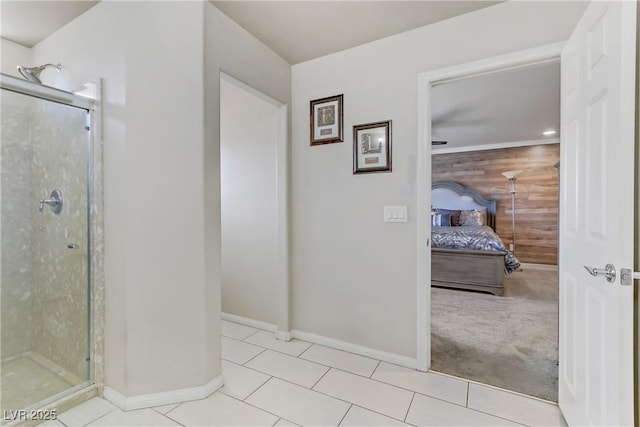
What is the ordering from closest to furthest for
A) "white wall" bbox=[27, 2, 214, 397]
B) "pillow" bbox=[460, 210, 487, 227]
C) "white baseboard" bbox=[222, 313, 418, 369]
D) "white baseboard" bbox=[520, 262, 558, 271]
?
1. "white wall" bbox=[27, 2, 214, 397]
2. "white baseboard" bbox=[222, 313, 418, 369]
3. "white baseboard" bbox=[520, 262, 558, 271]
4. "pillow" bbox=[460, 210, 487, 227]

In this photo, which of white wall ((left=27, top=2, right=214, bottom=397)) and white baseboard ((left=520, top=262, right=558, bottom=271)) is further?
white baseboard ((left=520, top=262, right=558, bottom=271))

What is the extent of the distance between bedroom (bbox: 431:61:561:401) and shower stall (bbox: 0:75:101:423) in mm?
2502

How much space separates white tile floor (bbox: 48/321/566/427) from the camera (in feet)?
5.27

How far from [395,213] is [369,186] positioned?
0.30 m

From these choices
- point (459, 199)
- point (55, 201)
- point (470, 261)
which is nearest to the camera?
point (55, 201)

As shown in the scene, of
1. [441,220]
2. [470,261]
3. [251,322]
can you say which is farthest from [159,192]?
[441,220]

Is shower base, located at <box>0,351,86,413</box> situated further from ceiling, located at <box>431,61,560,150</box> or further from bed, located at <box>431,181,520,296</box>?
bed, located at <box>431,181,520,296</box>

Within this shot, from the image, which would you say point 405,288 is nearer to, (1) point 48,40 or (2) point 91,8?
(2) point 91,8

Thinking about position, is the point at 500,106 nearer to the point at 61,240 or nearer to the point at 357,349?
the point at 357,349

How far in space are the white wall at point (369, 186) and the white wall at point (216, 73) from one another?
514 mm

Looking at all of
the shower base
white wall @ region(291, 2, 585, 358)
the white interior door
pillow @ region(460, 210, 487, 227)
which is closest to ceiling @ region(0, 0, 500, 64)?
white wall @ region(291, 2, 585, 358)

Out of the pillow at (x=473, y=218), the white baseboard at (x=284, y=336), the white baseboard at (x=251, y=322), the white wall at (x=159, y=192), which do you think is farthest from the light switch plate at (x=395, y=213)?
the pillow at (x=473, y=218)

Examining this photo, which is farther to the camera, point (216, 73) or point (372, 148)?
point (372, 148)

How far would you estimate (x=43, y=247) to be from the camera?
2100 millimetres
